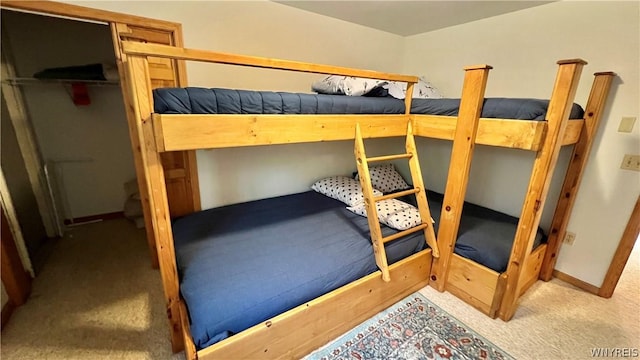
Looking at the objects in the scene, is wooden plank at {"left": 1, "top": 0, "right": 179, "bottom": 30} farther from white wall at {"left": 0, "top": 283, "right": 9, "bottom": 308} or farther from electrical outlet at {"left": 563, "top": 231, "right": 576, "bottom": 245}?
electrical outlet at {"left": 563, "top": 231, "right": 576, "bottom": 245}

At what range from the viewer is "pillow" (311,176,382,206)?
2.48 meters

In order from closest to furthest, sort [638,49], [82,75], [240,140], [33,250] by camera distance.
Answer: [240,140], [638,49], [33,250], [82,75]

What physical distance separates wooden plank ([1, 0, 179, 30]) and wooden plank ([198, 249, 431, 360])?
2.09m

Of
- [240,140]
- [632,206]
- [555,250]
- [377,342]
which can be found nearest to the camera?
[240,140]

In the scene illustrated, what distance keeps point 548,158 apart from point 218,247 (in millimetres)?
2063

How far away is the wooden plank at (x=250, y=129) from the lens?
1.21 meters

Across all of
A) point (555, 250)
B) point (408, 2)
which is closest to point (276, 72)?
point (408, 2)

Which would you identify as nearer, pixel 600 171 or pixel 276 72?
pixel 600 171

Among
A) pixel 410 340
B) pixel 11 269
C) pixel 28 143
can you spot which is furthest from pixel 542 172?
pixel 28 143

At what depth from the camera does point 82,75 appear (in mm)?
2732

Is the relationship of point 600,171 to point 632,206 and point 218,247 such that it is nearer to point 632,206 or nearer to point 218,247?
point 632,206

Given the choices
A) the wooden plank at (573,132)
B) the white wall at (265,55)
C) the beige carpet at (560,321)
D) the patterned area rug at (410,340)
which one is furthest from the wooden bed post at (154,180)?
the wooden plank at (573,132)

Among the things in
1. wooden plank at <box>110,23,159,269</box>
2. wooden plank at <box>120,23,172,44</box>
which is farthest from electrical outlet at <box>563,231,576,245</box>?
wooden plank at <box>120,23,172,44</box>

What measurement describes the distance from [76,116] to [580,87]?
4823mm
